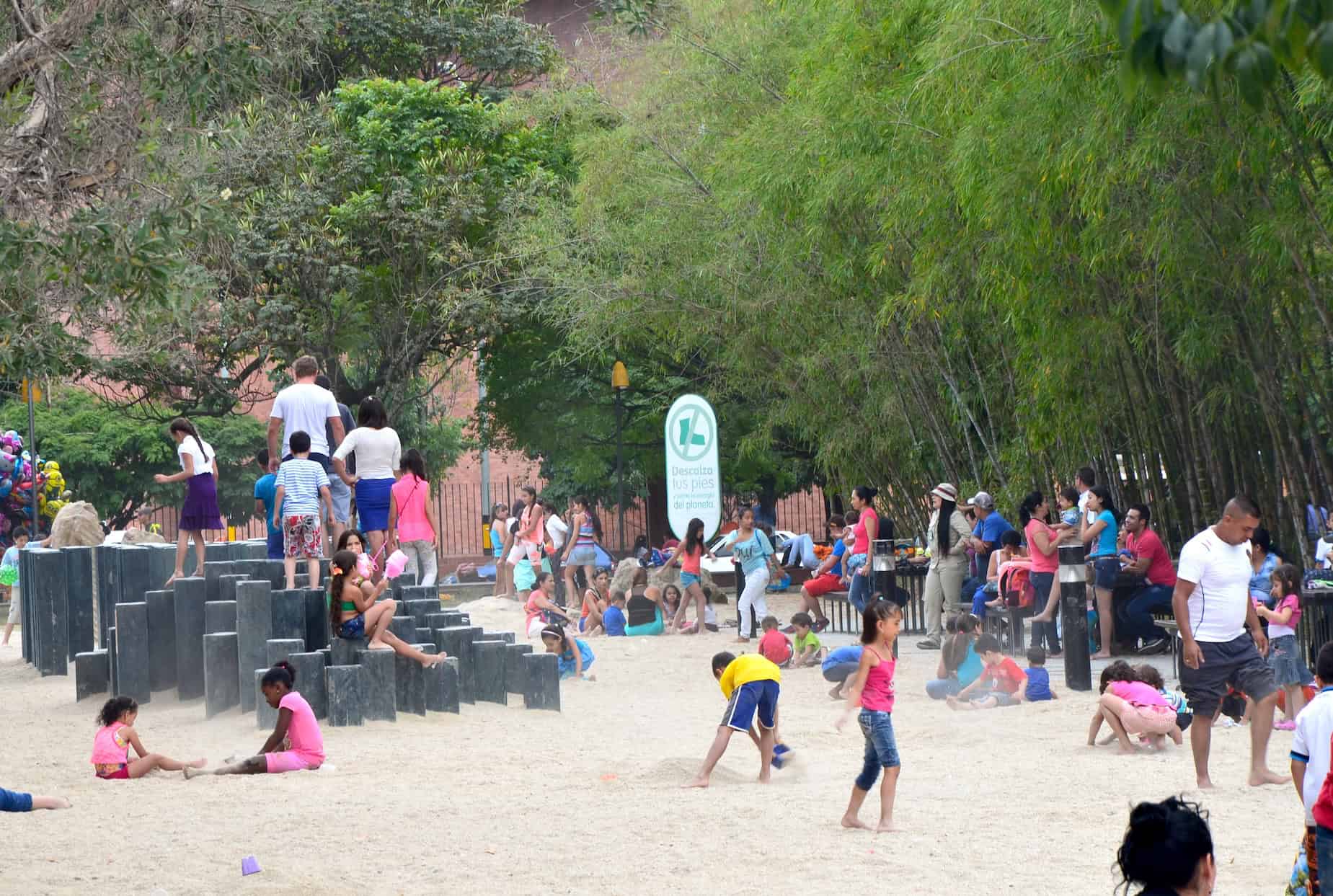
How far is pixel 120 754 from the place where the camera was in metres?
9.71

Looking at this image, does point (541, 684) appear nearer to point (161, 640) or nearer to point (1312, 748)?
point (161, 640)

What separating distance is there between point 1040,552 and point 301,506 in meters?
6.33

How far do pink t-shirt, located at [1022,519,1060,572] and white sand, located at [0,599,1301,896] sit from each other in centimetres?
167

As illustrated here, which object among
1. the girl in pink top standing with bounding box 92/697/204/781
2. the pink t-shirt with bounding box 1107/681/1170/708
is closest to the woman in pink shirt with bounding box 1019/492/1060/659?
the pink t-shirt with bounding box 1107/681/1170/708

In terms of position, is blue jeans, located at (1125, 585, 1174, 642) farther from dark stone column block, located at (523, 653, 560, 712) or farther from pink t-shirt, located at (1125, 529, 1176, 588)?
dark stone column block, located at (523, 653, 560, 712)

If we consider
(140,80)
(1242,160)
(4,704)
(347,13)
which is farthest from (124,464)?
(1242,160)

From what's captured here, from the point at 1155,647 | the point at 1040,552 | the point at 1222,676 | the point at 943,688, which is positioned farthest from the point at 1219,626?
the point at 1040,552

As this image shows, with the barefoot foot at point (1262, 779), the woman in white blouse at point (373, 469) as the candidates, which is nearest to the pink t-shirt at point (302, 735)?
the woman in white blouse at point (373, 469)

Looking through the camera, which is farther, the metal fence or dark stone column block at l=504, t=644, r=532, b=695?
the metal fence

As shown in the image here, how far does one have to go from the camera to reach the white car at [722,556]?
63.4ft

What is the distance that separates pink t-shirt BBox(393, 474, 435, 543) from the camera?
1366 centimetres

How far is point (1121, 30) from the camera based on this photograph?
9.30ft

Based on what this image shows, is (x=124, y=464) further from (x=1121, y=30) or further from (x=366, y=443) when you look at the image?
(x=1121, y=30)

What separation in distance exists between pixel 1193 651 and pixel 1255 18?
535 cm
